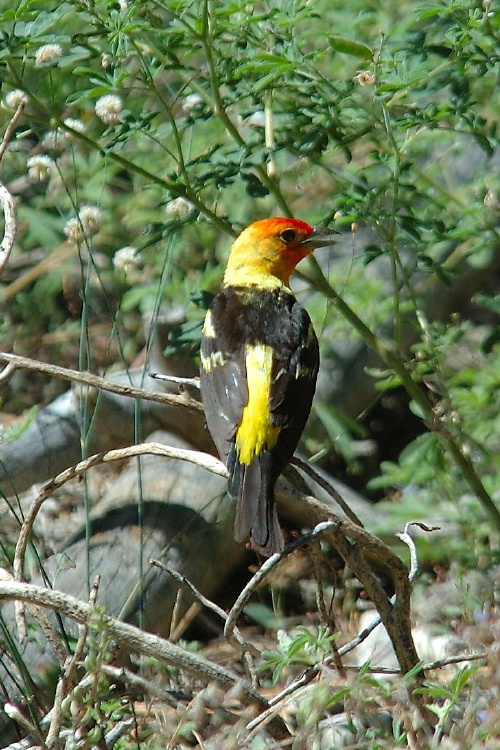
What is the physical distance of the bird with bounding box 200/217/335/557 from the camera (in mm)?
2984

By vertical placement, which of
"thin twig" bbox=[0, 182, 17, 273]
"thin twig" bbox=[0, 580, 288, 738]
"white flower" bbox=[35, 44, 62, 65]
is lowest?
"thin twig" bbox=[0, 580, 288, 738]

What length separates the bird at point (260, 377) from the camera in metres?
2.98

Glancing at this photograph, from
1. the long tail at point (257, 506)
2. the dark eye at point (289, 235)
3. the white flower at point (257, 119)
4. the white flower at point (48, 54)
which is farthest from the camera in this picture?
the dark eye at point (289, 235)

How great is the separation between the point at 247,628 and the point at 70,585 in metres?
1.05

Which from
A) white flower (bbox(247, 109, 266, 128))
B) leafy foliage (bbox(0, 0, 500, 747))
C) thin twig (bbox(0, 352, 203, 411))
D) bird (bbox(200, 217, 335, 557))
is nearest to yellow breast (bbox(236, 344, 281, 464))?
bird (bbox(200, 217, 335, 557))

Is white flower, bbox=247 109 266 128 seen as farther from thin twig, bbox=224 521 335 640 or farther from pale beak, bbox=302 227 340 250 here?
thin twig, bbox=224 521 335 640

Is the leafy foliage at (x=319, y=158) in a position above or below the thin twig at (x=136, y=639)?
above

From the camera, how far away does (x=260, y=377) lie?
11.0ft

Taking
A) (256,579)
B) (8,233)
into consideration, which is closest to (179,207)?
(8,233)

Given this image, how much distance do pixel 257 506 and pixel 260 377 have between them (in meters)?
0.55

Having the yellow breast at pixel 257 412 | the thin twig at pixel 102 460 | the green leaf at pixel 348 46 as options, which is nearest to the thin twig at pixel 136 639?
the thin twig at pixel 102 460

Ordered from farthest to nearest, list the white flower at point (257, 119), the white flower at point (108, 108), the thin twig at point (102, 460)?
the white flower at point (257, 119) < the white flower at point (108, 108) < the thin twig at point (102, 460)

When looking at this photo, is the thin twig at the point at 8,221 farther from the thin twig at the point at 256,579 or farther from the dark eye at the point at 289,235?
the dark eye at the point at 289,235

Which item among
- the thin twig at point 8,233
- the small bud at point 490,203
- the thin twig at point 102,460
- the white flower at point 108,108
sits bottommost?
the thin twig at point 102,460
